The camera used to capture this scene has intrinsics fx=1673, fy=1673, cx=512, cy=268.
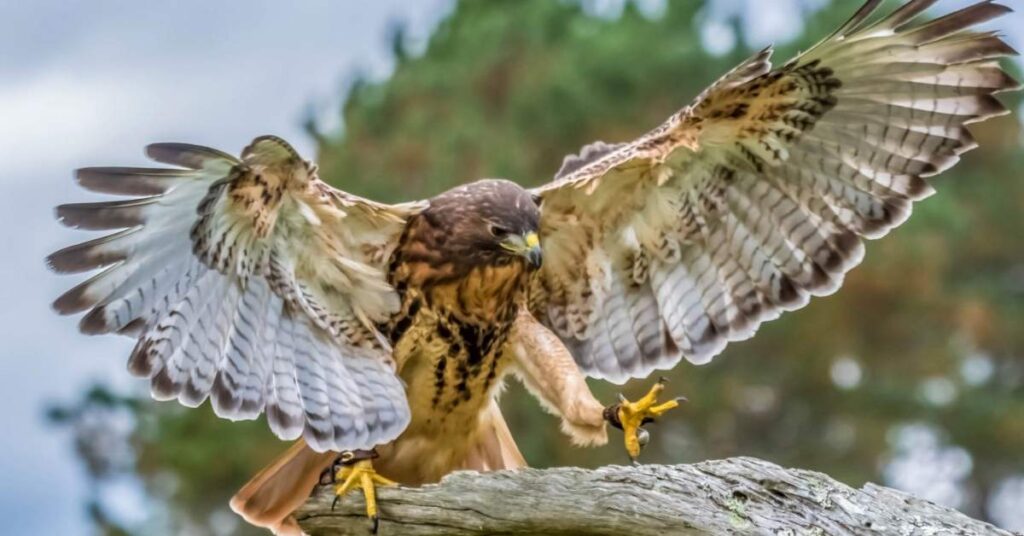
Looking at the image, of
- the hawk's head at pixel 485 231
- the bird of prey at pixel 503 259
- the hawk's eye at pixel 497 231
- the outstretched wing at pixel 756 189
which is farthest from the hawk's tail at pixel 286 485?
the outstretched wing at pixel 756 189

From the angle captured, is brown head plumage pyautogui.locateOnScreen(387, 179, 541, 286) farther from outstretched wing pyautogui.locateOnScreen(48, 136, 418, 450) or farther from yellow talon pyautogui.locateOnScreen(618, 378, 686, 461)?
yellow talon pyautogui.locateOnScreen(618, 378, 686, 461)

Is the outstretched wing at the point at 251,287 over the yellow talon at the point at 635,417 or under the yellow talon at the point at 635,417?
under

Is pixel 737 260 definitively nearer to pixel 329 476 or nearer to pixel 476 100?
pixel 329 476

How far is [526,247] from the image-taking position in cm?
636

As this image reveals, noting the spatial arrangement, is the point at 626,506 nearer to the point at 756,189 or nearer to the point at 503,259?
the point at 503,259

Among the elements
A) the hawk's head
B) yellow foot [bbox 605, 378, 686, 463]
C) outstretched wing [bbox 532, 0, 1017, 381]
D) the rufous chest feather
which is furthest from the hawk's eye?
yellow foot [bbox 605, 378, 686, 463]

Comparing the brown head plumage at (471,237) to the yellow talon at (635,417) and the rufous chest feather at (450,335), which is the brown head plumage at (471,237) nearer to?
the rufous chest feather at (450,335)

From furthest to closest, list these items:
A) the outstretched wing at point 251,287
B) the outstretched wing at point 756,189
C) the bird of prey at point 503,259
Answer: the outstretched wing at point 756,189
the bird of prey at point 503,259
the outstretched wing at point 251,287

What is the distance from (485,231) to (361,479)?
1.08 m

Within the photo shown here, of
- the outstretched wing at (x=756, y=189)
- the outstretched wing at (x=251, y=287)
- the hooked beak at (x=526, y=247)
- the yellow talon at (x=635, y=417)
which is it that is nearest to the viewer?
the outstretched wing at (x=251, y=287)

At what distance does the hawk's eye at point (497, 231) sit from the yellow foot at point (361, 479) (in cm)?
96

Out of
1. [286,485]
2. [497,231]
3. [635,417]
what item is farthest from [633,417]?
[286,485]

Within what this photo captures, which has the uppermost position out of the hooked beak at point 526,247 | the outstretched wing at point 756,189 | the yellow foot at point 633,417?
the outstretched wing at point 756,189

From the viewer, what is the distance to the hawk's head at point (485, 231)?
21.0 ft
